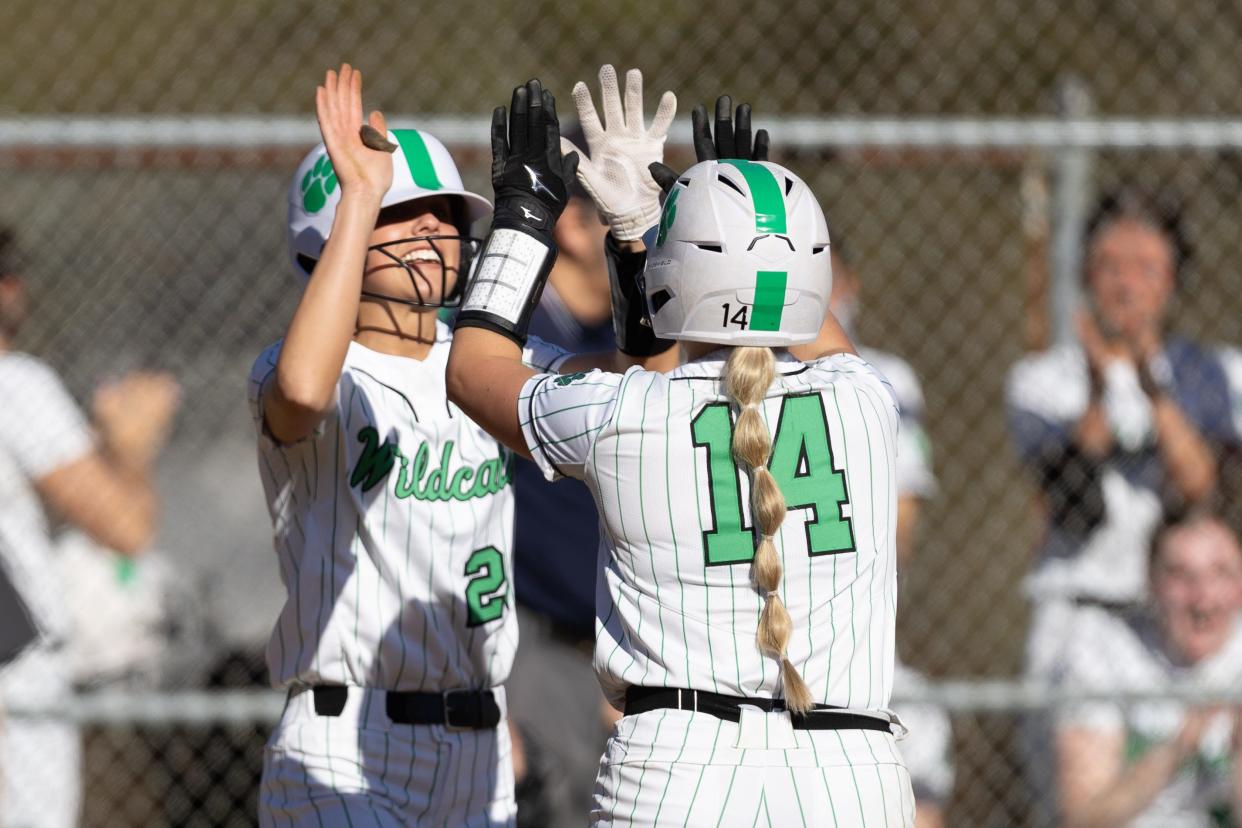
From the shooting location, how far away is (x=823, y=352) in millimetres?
2859

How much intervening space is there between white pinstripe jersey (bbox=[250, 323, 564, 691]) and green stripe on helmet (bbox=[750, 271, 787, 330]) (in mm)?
714

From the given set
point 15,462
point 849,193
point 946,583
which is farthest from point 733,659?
point 849,193

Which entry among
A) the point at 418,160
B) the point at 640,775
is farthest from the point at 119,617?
the point at 640,775

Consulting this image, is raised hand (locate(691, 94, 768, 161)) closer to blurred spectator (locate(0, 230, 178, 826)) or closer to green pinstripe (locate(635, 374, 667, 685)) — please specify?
green pinstripe (locate(635, 374, 667, 685))

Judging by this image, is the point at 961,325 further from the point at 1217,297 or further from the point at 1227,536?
the point at 1227,536

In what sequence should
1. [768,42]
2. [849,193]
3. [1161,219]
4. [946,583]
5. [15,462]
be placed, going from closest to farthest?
[15,462]
[1161,219]
[946,583]
[849,193]
[768,42]

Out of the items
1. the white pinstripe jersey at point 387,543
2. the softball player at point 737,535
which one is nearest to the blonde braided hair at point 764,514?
the softball player at point 737,535

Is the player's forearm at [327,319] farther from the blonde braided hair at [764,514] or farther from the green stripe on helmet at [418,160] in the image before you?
the blonde braided hair at [764,514]

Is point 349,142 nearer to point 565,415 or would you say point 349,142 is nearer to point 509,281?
point 509,281

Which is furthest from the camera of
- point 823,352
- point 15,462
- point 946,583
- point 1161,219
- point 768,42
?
point 768,42

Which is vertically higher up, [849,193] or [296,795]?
[849,193]

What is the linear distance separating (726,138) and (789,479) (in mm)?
821

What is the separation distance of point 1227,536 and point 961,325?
2.71 m

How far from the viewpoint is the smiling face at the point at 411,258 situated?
311 centimetres
